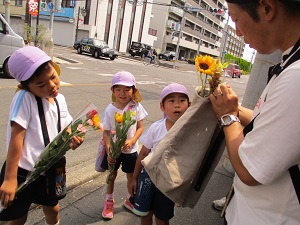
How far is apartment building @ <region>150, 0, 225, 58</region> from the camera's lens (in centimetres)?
5497

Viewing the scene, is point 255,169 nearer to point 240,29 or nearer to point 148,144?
point 240,29

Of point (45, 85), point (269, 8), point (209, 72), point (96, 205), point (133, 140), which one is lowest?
point (96, 205)

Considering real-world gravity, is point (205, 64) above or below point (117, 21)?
below

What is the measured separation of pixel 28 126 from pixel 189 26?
220ft

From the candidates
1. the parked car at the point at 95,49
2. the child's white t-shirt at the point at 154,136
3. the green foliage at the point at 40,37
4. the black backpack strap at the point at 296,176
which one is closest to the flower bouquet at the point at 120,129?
the child's white t-shirt at the point at 154,136

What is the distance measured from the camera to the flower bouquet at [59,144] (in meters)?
1.75

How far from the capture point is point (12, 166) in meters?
1.70

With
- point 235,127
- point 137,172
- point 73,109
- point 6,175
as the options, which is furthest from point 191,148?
point 73,109

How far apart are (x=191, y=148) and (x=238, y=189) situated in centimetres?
35

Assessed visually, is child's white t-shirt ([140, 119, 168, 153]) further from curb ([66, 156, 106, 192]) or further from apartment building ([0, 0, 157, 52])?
apartment building ([0, 0, 157, 52])

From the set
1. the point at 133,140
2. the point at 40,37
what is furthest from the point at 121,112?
the point at 40,37

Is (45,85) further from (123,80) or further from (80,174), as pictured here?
(80,174)

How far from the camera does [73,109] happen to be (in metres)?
6.16

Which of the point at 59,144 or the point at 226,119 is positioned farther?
the point at 59,144
